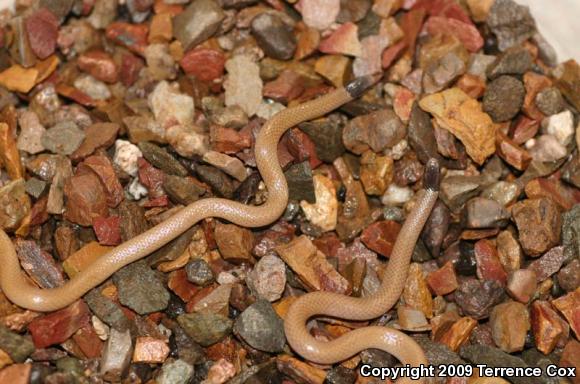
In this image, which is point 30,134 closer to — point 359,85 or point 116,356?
point 116,356

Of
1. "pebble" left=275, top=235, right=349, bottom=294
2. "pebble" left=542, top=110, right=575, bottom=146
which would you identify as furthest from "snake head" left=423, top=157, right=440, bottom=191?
"pebble" left=542, top=110, right=575, bottom=146

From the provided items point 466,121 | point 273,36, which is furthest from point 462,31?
point 273,36

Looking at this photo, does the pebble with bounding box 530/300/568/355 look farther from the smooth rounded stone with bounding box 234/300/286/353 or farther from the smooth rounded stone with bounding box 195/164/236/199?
the smooth rounded stone with bounding box 195/164/236/199

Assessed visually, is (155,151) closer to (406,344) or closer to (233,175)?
(233,175)

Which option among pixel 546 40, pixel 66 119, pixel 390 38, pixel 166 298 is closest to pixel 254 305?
pixel 166 298

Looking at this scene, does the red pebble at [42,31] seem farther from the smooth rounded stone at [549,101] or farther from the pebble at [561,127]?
the pebble at [561,127]

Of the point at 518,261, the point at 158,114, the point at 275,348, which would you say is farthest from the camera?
the point at 158,114

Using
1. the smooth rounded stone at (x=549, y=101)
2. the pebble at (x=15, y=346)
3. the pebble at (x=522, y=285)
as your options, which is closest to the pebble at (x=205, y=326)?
the pebble at (x=15, y=346)
